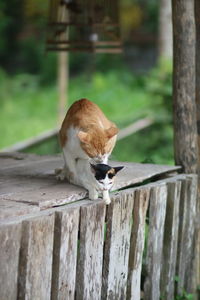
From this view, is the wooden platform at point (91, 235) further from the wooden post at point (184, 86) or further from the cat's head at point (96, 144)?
the cat's head at point (96, 144)

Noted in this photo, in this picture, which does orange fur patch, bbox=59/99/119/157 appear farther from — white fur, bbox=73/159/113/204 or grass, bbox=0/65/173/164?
grass, bbox=0/65/173/164

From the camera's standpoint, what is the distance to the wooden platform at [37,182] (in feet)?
14.5

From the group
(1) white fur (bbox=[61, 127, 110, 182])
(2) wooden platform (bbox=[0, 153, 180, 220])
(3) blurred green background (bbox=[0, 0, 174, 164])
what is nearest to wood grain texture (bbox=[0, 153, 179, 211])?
(2) wooden platform (bbox=[0, 153, 180, 220])

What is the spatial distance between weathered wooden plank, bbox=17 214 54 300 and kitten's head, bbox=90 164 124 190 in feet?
1.62

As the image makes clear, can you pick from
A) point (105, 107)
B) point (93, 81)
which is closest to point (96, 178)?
point (105, 107)

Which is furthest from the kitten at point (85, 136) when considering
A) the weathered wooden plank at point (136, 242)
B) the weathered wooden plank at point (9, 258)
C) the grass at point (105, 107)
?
the grass at point (105, 107)

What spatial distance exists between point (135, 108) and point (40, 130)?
2616mm

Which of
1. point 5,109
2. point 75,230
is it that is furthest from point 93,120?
point 5,109

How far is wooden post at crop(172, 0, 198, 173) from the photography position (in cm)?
596

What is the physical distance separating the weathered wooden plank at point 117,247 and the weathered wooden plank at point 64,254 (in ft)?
1.46

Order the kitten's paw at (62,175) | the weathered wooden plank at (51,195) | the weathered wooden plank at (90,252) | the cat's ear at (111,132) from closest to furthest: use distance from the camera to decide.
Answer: the weathered wooden plank at (51,195), the weathered wooden plank at (90,252), the cat's ear at (111,132), the kitten's paw at (62,175)

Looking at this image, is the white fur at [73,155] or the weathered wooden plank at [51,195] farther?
the white fur at [73,155]

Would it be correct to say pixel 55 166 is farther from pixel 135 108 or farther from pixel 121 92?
pixel 121 92

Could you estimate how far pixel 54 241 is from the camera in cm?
440
